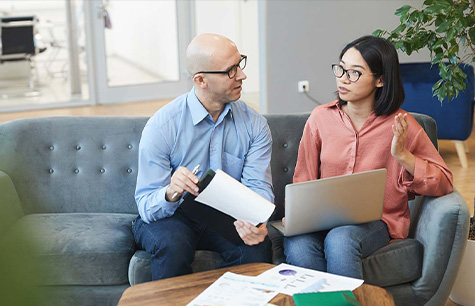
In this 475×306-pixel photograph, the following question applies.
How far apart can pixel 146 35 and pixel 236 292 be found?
18.5ft

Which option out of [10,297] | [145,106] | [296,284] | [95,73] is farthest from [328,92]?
[10,297]

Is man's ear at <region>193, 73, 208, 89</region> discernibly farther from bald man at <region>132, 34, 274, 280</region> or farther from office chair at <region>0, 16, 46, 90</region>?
office chair at <region>0, 16, 46, 90</region>

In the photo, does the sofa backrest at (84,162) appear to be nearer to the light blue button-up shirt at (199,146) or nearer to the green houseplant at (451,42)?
the light blue button-up shirt at (199,146)

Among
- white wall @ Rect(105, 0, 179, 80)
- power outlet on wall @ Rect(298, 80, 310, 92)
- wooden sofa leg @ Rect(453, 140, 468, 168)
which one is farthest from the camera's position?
white wall @ Rect(105, 0, 179, 80)

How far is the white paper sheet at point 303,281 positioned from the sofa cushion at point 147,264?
1.35 ft

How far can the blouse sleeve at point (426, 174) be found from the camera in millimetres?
2225

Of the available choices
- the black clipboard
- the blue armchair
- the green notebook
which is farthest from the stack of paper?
the blue armchair

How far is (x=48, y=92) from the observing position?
669 cm

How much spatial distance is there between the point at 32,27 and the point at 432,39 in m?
4.99

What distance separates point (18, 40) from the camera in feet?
21.2

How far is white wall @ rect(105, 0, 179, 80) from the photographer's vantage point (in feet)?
22.1

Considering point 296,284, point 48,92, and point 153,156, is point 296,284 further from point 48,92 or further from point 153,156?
point 48,92

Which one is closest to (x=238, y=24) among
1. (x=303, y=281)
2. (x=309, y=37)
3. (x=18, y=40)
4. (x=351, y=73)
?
(x=309, y=37)

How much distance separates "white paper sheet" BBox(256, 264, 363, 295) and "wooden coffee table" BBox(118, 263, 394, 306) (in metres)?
0.03
